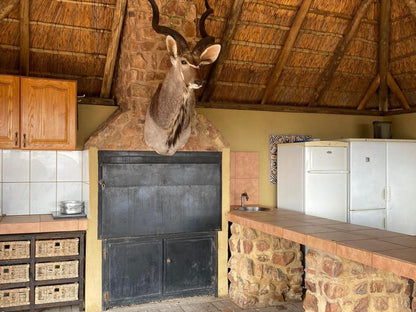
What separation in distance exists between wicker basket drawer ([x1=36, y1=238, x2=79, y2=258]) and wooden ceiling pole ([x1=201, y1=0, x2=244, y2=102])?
2.57 meters

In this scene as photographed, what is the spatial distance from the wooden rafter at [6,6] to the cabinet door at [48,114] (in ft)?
2.48

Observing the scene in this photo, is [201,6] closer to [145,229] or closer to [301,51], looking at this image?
[301,51]

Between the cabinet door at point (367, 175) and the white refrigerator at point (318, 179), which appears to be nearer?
the white refrigerator at point (318, 179)

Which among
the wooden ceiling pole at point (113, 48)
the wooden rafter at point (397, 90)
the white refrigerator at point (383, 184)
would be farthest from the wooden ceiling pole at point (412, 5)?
the wooden ceiling pole at point (113, 48)

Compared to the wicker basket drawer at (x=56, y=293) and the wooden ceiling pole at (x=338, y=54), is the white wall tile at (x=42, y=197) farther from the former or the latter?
the wooden ceiling pole at (x=338, y=54)

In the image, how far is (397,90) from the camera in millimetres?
6281

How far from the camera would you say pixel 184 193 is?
4.92 meters

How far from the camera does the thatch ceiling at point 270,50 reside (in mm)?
4797

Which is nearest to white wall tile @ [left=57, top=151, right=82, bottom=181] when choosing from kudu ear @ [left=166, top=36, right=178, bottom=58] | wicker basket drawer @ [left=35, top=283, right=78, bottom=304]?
wicker basket drawer @ [left=35, top=283, right=78, bottom=304]

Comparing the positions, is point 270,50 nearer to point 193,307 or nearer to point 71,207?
point 71,207

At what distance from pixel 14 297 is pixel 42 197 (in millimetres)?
1217

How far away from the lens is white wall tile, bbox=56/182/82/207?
5.12 m

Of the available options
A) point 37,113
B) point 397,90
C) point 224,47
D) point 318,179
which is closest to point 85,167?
point 37,113

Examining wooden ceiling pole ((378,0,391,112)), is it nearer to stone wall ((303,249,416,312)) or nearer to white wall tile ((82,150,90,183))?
stone wall ((303,249,416,312))
